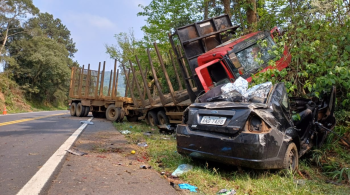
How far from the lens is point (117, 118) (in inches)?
533

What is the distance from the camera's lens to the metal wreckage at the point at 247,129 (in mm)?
3539

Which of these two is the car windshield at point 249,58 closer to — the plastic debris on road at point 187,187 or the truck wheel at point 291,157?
the truck wheel at point 291,157

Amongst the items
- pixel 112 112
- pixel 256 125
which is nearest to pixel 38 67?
pixel 112 112

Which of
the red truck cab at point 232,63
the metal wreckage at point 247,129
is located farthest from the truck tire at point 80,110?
the metal wreckage at point 247,129

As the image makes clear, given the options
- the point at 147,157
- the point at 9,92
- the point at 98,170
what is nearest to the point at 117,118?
the point at 147,157

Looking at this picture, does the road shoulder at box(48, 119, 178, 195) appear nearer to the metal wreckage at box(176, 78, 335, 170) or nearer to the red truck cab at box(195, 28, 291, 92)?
the metal wreckage at box(176, 78, 335, 170)

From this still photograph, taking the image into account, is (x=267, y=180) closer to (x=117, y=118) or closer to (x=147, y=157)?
(x=147, y=157)

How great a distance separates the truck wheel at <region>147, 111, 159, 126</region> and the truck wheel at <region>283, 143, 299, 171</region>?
7555mm

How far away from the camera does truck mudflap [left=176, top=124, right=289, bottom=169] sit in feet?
11.4

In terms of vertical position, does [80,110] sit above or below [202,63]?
below

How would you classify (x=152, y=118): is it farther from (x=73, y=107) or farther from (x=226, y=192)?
(x=73, y=107)

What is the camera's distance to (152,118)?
1155 centimetres

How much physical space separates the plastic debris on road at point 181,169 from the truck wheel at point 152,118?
7.07 m

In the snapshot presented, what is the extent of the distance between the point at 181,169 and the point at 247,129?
121 cm
